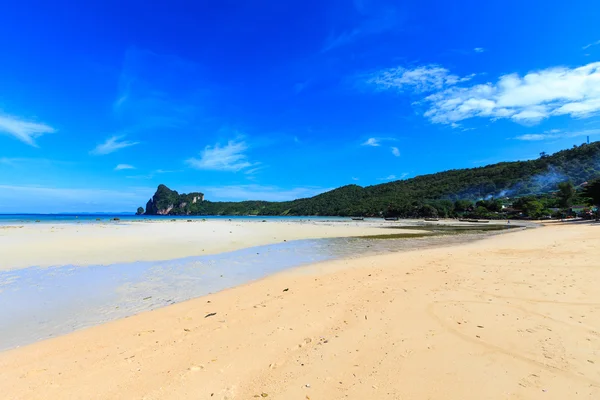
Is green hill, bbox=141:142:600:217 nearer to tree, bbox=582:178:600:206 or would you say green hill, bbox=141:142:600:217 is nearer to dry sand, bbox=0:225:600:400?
tree, bbox=582:178:600:206

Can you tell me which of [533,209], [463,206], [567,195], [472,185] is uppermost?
[472,185]

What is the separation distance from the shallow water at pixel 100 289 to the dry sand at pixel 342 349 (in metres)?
0.88

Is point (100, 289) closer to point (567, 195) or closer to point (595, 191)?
point (595, 191)

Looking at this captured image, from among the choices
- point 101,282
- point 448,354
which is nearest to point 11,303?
point 101,282

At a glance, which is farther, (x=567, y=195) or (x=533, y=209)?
(x=567, y=195)

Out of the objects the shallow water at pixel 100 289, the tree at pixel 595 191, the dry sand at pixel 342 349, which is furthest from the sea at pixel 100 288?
the tree at pixel 595 191

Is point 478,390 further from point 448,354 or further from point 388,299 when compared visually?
point 388,299

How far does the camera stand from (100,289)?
839 cm

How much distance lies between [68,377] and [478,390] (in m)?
5.07

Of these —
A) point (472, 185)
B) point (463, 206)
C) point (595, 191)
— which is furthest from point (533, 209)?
point (472, 185)

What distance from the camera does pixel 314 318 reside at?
555cm

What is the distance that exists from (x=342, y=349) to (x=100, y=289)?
794 centimetres

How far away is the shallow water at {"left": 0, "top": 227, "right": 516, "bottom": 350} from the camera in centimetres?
589

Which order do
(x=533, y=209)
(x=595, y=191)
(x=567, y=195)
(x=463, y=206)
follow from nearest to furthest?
(x=595, y=191)
(x=533, y=209)
(x=567, y=195)
(x=463, y=206)
